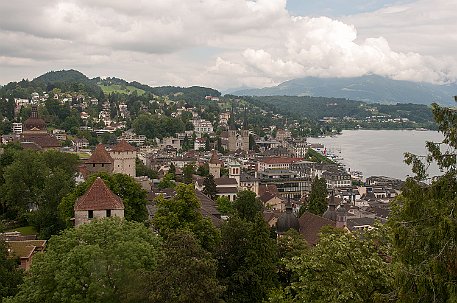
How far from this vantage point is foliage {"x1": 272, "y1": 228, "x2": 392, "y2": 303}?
12203mm

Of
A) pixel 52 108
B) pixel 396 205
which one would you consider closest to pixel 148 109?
pixel 52 108

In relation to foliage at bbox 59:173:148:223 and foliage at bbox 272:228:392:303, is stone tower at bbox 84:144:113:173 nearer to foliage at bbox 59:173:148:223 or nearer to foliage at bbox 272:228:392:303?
foliage at bbox 59:173:148:223

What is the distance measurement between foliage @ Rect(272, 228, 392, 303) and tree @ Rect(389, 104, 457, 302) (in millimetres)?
3159

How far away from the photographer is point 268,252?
2127 cm

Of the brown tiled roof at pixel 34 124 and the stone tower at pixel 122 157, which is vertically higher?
the brown tiled roof at pixel 34 124

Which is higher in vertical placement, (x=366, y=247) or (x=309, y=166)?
(x=366, y=247)

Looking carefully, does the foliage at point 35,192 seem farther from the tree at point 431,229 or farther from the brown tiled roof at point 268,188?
the brown tiled roof at point 268,188

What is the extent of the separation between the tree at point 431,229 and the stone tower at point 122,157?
3671 centimetres

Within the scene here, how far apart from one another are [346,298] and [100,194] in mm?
15212

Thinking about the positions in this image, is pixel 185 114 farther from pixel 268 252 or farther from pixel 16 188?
pixel 268 252

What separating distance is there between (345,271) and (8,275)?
13.2 metres

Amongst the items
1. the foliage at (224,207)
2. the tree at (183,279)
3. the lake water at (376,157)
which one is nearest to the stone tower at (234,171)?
the foliage at (224,207)

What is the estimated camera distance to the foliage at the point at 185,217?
23391 mm

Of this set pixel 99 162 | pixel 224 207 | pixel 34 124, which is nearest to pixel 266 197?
pixel 224 207
